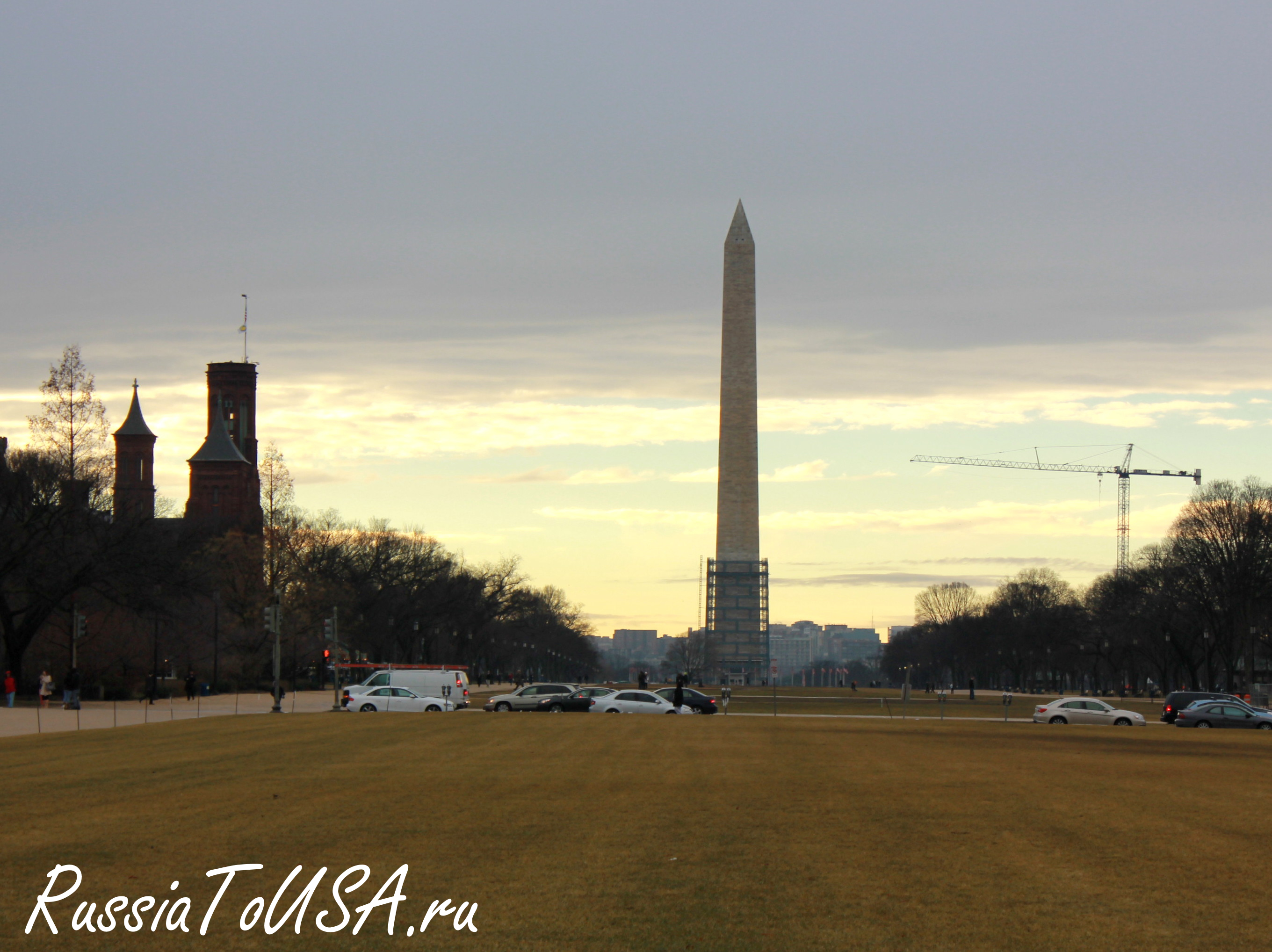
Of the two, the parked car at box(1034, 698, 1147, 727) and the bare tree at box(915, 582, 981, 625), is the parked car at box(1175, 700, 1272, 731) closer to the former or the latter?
the parked car at box(1034, 698, 1147, 727)

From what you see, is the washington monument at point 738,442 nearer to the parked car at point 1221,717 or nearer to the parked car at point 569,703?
the parked car at point 569,703

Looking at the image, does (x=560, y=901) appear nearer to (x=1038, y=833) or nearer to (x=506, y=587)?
(x=1038, y=833)

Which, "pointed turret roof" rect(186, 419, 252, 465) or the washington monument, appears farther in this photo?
"pointed turret roof" rect(186, 419, 252, 465)

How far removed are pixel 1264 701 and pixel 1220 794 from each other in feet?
206

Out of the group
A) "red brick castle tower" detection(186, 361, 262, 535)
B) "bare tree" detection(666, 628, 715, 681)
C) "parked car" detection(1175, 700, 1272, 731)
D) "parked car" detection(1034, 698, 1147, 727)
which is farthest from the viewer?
"red brick castle tower" detection(186, 361, 262, 535)

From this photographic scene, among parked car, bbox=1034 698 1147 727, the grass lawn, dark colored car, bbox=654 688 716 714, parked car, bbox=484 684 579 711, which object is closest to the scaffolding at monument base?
dark colored car, bbox=654 688 716 714

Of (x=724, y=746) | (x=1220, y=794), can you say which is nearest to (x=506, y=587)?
(x=724, y=746)

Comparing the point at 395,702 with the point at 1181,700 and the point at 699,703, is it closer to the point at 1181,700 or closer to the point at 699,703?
the point at 699,703

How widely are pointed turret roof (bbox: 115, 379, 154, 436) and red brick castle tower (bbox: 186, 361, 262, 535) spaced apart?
6.75 m

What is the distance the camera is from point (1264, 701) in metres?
77.7

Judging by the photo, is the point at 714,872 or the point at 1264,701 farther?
the point at 1264,701

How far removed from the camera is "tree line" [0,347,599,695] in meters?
58.1

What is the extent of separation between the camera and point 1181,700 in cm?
5606

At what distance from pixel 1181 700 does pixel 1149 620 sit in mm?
39437
